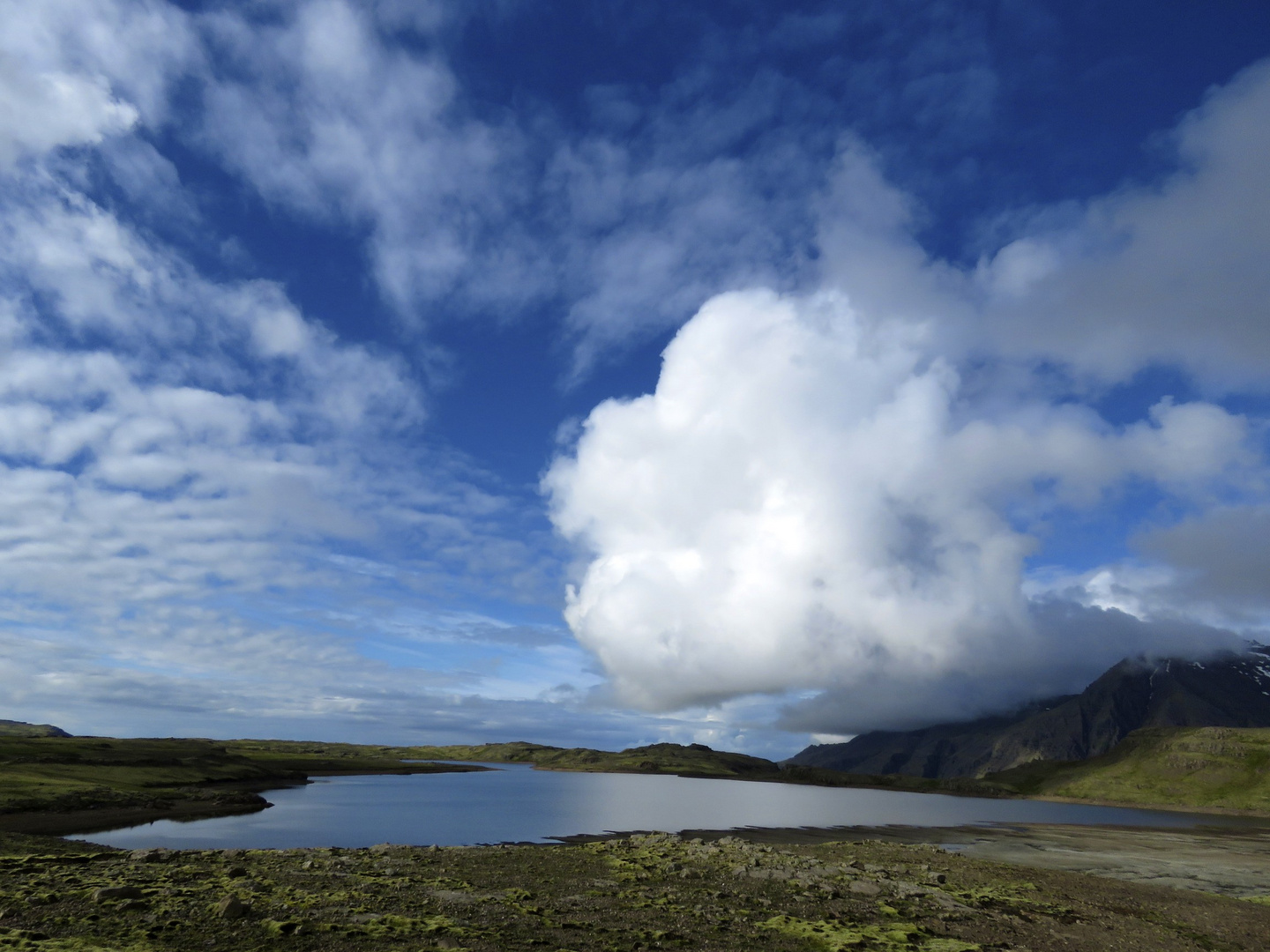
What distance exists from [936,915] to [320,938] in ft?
114

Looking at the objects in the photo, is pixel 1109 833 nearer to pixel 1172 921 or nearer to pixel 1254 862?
pixel 1254 862

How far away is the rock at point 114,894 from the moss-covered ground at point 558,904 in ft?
0.28

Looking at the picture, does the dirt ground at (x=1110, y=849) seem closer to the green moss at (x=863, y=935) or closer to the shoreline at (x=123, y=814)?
the green moss at (x=863, y=935)

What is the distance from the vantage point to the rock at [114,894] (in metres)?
32.9

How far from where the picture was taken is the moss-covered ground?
2997cm

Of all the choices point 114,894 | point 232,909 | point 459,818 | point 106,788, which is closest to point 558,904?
point 232,909

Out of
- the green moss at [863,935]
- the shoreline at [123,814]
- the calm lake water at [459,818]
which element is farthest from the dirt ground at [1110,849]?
the shoreline at [123,814]

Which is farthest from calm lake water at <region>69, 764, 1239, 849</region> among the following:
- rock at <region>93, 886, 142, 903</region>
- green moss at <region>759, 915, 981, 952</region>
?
green moss at <region>759, 915, 981, 952</region>

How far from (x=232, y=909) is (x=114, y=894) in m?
6.93

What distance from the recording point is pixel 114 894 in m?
33.2

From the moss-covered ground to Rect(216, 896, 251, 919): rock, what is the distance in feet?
0.32

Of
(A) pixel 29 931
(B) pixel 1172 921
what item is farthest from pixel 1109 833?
(A) pixel 29 931

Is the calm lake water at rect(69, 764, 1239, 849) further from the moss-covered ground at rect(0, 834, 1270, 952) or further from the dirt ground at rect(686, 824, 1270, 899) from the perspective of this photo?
the moss-covered ground at rect(0, 834, 1270, 952)

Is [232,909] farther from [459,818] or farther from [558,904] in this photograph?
[459,818]
